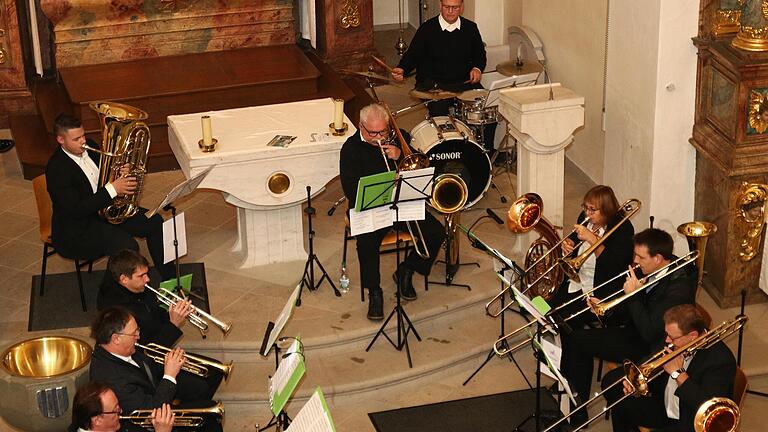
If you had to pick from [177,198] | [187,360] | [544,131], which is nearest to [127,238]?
[177,198]

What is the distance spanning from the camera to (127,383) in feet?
21.6

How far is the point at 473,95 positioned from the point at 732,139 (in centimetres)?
224

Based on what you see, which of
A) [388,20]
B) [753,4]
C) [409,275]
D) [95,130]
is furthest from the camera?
[388,20]

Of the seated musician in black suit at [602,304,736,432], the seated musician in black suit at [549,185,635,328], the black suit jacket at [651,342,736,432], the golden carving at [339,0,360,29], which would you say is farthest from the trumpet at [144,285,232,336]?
the golden carving at [339,0,360,29]

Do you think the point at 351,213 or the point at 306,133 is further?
the point at 306,133

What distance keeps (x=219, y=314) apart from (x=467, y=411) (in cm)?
190

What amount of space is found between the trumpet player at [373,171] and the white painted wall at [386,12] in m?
6.53

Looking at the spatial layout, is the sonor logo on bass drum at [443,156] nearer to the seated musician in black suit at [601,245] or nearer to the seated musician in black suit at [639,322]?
the seated musician in black suit at [601,245]

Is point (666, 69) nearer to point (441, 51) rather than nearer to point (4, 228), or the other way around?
point (441, 51)

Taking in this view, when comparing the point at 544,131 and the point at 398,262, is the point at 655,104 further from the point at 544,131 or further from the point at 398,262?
the point at 398,262

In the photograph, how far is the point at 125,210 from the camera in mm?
8492

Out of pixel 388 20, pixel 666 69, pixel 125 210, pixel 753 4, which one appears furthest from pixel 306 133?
pixel 388 20

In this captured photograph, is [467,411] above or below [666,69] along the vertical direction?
below

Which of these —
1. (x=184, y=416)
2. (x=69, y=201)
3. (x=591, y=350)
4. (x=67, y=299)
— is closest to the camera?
(x=184, y=416)
